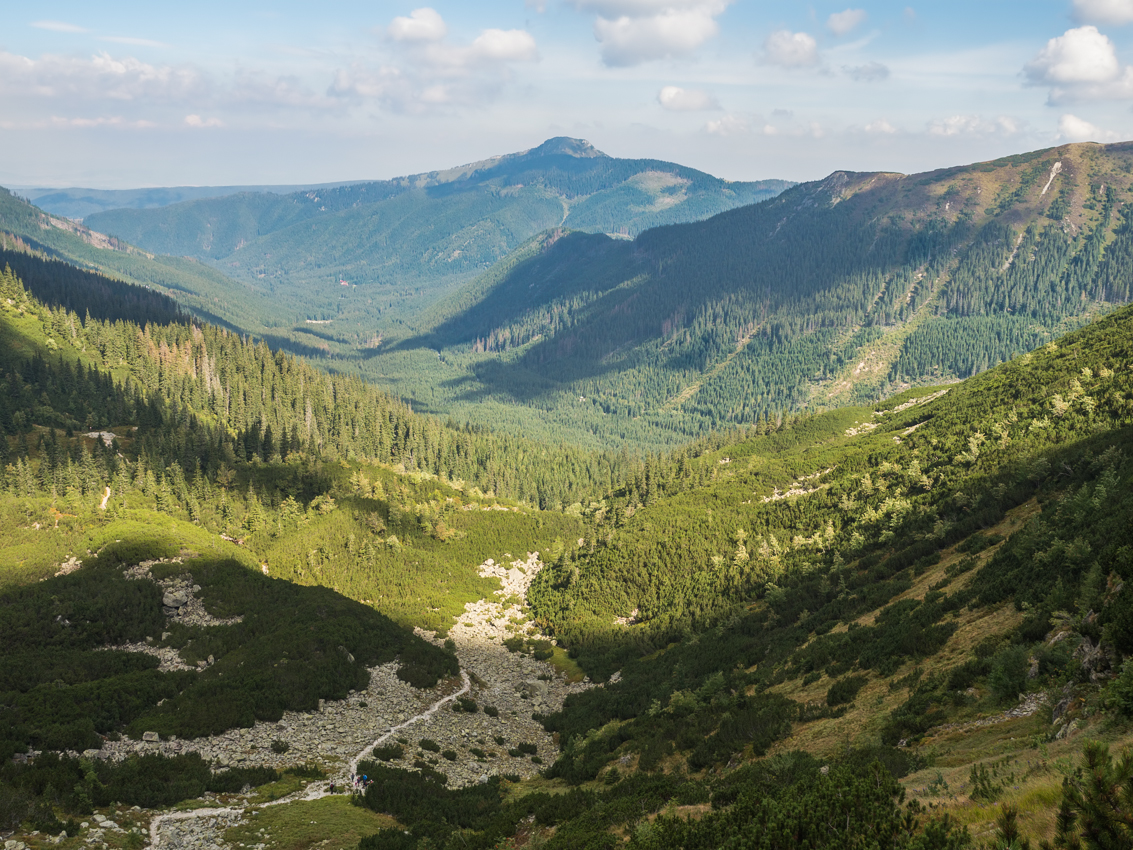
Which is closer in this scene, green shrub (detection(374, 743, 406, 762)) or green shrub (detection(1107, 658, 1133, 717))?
green shrub (detection(1107, 658, 1133, 717))

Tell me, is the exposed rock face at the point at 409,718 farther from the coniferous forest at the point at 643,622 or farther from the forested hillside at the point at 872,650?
the forested hillside at the point at 872,650

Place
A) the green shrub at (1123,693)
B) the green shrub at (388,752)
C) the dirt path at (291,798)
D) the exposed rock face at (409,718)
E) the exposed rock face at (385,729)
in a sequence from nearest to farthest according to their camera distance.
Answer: the green shrub at (1123,693)
the dirt path at (291,798)
the exposed rock face at (385,729)
the exposed rock face at (409,718)
the green shrub at (388,752)

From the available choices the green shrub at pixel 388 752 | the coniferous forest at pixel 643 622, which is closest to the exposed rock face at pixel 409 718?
the green shrub at pixel 388 752

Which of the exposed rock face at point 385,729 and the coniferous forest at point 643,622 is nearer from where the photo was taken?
the coniferous forest at point 643,622

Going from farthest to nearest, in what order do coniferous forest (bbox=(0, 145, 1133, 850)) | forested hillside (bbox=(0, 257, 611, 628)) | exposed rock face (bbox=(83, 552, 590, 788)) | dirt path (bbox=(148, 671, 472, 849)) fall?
forested hillside (bbox=(0, 257, 611, 628)) < exposed rock face (bbox=(83, 552, 590, 788)) < dirt path (bbox=(148, 671, 472, 849)) < coniferous forest (bbox=(0, 145, 1133, 850))

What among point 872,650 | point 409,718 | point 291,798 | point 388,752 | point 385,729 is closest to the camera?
point 291,798

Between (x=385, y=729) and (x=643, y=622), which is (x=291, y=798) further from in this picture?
(x=643, y=622)

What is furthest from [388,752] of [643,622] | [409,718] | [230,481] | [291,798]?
[230,481]

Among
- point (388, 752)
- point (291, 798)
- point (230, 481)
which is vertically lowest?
point (388, 752)

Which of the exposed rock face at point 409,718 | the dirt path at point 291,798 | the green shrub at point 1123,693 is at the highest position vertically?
the green shrub at point 1123,693

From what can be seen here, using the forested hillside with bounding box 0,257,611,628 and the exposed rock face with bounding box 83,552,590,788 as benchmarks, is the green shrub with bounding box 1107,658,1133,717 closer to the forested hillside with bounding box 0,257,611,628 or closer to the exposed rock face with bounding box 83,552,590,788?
the exposed rock face with bounding box 83,552,590,788

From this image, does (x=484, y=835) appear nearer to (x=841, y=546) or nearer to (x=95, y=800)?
(x=95, y=800)

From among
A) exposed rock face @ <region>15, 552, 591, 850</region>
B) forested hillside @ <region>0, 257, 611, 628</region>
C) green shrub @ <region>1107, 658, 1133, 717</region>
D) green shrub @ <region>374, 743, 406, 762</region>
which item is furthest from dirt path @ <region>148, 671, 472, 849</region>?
green shrub @ <region>1107, 658, 1133, 717</region>
